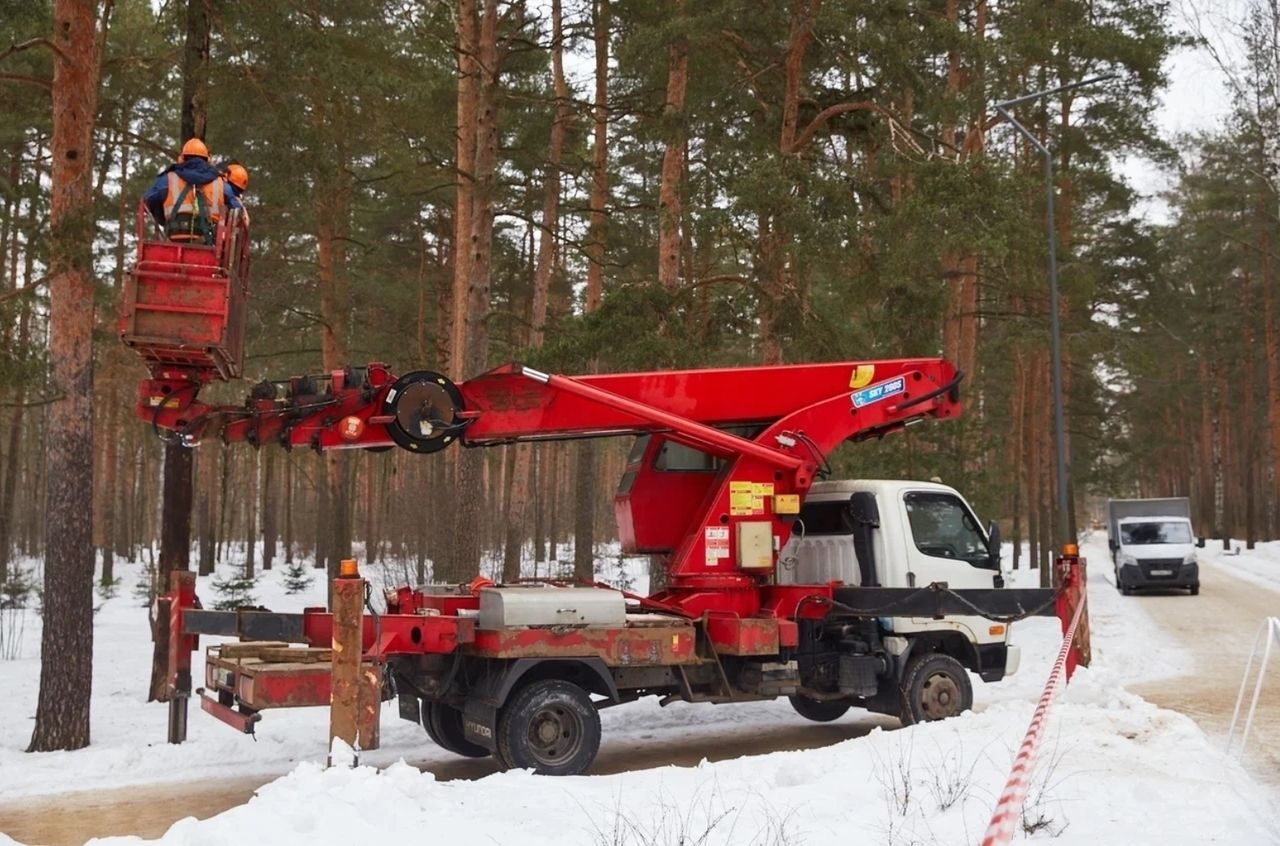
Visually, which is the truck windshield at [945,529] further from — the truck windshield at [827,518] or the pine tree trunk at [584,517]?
the pine tree trunk at [584,517]

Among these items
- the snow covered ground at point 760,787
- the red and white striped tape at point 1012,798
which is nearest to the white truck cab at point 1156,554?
the snow covered ground at point 760,787

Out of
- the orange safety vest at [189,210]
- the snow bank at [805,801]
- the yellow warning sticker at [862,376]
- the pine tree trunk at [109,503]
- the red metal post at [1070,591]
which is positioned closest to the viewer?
the snow bank at [805,801]

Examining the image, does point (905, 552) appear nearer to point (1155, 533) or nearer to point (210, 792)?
point (210, 792)

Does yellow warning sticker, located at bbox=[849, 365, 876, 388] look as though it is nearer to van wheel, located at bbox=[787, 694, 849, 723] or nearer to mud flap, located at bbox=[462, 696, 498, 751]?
van wheel, located at bbox=[787, 694, 849, 723]

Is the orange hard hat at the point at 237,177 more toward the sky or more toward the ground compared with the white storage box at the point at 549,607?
more toward the sky

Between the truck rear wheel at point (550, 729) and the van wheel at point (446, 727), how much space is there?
1.25 metres

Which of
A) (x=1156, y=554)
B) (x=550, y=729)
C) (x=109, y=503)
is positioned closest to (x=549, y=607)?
(x=550, y=729)

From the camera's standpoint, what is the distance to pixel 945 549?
35.5 ft

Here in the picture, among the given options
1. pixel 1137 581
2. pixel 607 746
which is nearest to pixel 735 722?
pixel 607 746

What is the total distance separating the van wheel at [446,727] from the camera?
9.69 metres

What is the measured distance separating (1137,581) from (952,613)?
1994 centimetres

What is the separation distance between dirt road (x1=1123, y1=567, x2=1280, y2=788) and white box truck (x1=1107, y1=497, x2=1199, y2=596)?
1.42 feet

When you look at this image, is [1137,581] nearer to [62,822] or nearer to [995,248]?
[995,248]

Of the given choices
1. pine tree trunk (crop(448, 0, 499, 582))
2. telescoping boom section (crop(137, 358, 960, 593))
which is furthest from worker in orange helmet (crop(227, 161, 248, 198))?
pine tree trunk (crop(448, 0, 499, 582))
